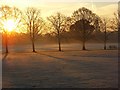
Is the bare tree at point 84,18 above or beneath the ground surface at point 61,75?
above

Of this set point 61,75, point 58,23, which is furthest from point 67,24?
point 61,75

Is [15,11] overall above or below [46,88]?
above

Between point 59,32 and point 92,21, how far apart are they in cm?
862

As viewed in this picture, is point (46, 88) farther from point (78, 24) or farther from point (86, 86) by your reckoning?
point (78, 24)

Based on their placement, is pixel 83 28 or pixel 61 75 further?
pixel 83 28

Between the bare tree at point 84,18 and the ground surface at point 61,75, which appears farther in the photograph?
the bare tree at point 84,18

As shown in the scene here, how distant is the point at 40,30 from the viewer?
77750 mm

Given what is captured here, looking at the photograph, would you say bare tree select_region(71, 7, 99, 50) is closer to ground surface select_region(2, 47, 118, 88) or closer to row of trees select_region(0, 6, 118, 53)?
row of trees select_region(0, 6, 118, 53)

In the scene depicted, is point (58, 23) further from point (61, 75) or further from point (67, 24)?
point (61, 75)

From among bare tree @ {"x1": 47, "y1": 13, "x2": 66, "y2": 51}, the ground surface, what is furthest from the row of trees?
the ground surface

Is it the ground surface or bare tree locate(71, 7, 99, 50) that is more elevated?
bare tree locate(71, 7, 99, 50)

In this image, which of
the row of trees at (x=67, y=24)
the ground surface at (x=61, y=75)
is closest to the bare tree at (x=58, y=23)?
the row of trees at (x=67, y=24)

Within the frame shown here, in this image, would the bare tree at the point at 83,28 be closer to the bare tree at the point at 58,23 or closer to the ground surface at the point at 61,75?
the bare tree at the point at 58,23

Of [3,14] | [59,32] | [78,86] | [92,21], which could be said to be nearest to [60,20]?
[59,32]
